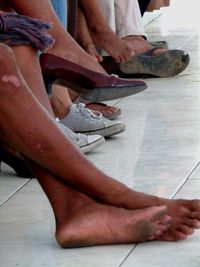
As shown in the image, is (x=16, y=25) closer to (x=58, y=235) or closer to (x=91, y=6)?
(x=58, y=235)

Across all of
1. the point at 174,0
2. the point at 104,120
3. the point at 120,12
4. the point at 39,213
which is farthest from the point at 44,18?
the point at 174,0

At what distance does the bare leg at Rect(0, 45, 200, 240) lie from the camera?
7.50 ft

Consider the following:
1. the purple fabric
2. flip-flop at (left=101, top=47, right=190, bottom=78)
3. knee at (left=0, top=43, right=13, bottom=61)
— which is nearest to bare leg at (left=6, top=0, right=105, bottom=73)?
the purple fabric

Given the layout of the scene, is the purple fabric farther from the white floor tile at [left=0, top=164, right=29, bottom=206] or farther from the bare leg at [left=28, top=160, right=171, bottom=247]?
the white floor tile at [left=0, top=164, right=29, bottom=206]

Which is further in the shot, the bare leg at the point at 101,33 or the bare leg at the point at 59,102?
the bare leg at the point at 101,33

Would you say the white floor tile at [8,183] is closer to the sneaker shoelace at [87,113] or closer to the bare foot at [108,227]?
the sneaker shoelace at [87,113]

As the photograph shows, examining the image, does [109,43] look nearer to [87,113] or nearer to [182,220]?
[87,113]

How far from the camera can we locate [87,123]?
11.2 feet

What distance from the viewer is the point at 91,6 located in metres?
4.09

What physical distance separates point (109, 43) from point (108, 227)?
1843 millimetres

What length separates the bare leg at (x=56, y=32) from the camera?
3121mm

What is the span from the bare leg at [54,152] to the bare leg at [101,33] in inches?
69.9

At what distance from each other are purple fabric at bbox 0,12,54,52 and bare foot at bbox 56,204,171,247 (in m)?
0.46

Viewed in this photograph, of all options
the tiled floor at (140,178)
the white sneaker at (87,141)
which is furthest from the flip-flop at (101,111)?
the white sneaker at (87,141)
